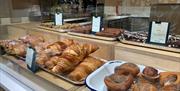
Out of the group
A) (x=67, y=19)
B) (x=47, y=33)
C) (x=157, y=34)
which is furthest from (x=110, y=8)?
(x=157, y=34)

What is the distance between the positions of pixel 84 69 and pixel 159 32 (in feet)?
1.21

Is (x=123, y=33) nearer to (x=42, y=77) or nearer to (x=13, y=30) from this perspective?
(x=42, y=77)

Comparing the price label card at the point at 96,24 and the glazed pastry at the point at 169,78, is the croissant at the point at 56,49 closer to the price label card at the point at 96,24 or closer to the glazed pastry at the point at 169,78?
the price label card at the point at 96,24

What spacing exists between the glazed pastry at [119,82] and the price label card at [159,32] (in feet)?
0.92

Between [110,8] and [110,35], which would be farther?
[110,8]

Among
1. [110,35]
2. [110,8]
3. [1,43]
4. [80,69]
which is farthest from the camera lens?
[110,8]

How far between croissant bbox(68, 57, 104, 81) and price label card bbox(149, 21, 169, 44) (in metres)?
0.27

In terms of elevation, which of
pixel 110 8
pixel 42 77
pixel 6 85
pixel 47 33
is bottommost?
pixel 6 85

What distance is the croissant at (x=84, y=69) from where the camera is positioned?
78 cm

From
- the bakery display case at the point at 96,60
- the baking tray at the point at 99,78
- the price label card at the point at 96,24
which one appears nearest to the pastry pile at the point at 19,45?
the bakery display case at the point at 96,60

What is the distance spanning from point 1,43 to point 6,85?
0.30 metres

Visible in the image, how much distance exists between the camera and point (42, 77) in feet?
2.88

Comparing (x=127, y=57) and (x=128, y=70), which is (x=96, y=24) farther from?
(x=128, y=70)

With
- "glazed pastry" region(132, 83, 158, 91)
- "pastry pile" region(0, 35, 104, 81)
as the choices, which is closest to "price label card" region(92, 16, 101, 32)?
"pastry pile" region(0, 35, 104, 81)
